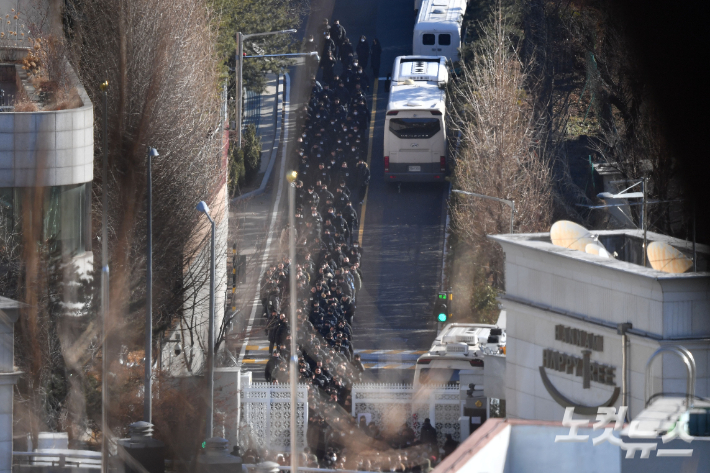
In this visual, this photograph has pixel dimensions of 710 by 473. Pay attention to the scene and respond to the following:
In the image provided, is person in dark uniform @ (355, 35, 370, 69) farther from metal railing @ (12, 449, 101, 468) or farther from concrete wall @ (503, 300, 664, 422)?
metal railing @ (12, 449, 101, 468)

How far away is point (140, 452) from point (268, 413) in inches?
282

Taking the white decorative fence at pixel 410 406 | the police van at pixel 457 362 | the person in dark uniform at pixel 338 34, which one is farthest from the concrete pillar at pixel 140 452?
the person in dark uniform at pixel 338 34

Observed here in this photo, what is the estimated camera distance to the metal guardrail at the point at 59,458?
1487 centimetres

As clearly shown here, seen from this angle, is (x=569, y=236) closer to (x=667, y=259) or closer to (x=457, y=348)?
(x=667, y=259)

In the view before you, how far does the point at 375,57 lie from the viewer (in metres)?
47.8

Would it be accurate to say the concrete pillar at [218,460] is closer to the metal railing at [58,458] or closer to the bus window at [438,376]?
the metal railing at [58,458]

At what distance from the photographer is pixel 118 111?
2834 cm

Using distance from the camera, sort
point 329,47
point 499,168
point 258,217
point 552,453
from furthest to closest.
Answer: point 329,47, point 258,217, point 499,168, point 552,453

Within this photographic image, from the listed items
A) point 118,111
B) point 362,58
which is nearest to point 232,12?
point 362,58

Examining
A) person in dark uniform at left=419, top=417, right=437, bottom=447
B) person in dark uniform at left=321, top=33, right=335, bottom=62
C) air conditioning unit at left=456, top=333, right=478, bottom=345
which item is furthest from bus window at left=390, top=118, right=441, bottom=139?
person in dark uniform at left=419, top=417, right=437, bottom=447

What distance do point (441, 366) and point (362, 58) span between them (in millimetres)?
26831

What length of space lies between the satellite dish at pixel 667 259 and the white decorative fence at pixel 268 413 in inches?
423

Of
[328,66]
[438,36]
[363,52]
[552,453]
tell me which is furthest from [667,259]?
[363,52]

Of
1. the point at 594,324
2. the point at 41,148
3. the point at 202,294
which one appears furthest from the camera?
the point at 202,294
